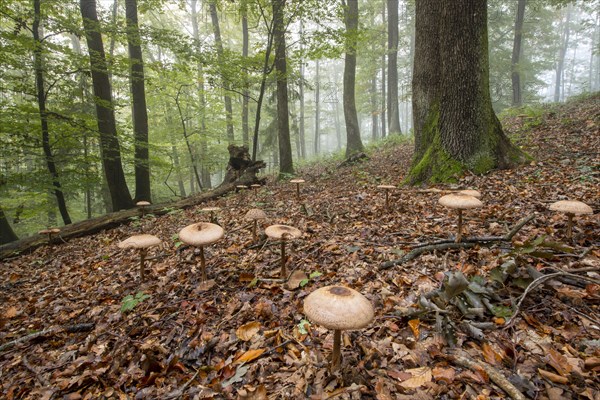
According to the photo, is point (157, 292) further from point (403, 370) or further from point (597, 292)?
point (597, 292)

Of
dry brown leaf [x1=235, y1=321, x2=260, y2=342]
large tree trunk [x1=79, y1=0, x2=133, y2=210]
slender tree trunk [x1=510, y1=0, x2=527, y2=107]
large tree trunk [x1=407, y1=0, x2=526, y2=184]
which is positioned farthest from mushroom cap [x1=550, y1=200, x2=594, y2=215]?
slender tree trunk [x1=510, y1=0, x2=527, y2=107]

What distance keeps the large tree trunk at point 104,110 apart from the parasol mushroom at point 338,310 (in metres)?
9.28

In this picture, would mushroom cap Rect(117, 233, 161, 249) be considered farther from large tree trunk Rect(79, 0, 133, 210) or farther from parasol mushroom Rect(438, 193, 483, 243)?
large tree trunk Rect(79, 0, 133, 210)

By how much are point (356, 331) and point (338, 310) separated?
2.98 feet

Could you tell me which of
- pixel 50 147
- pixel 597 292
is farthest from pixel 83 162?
pixel 597 292

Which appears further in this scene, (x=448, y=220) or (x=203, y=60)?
(x=203, y=60)

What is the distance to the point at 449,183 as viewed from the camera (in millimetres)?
5559

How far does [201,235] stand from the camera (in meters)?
3.01

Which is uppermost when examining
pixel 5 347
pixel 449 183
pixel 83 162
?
pixel 83 162

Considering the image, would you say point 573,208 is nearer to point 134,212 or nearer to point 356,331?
point 356,331

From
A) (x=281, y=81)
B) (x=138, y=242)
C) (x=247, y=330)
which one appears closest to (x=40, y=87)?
(x=281, y=81)

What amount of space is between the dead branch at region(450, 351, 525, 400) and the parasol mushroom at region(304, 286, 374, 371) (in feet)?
2.43

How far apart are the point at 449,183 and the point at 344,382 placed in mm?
4770

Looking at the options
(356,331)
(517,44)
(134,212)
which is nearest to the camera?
(356,331)
